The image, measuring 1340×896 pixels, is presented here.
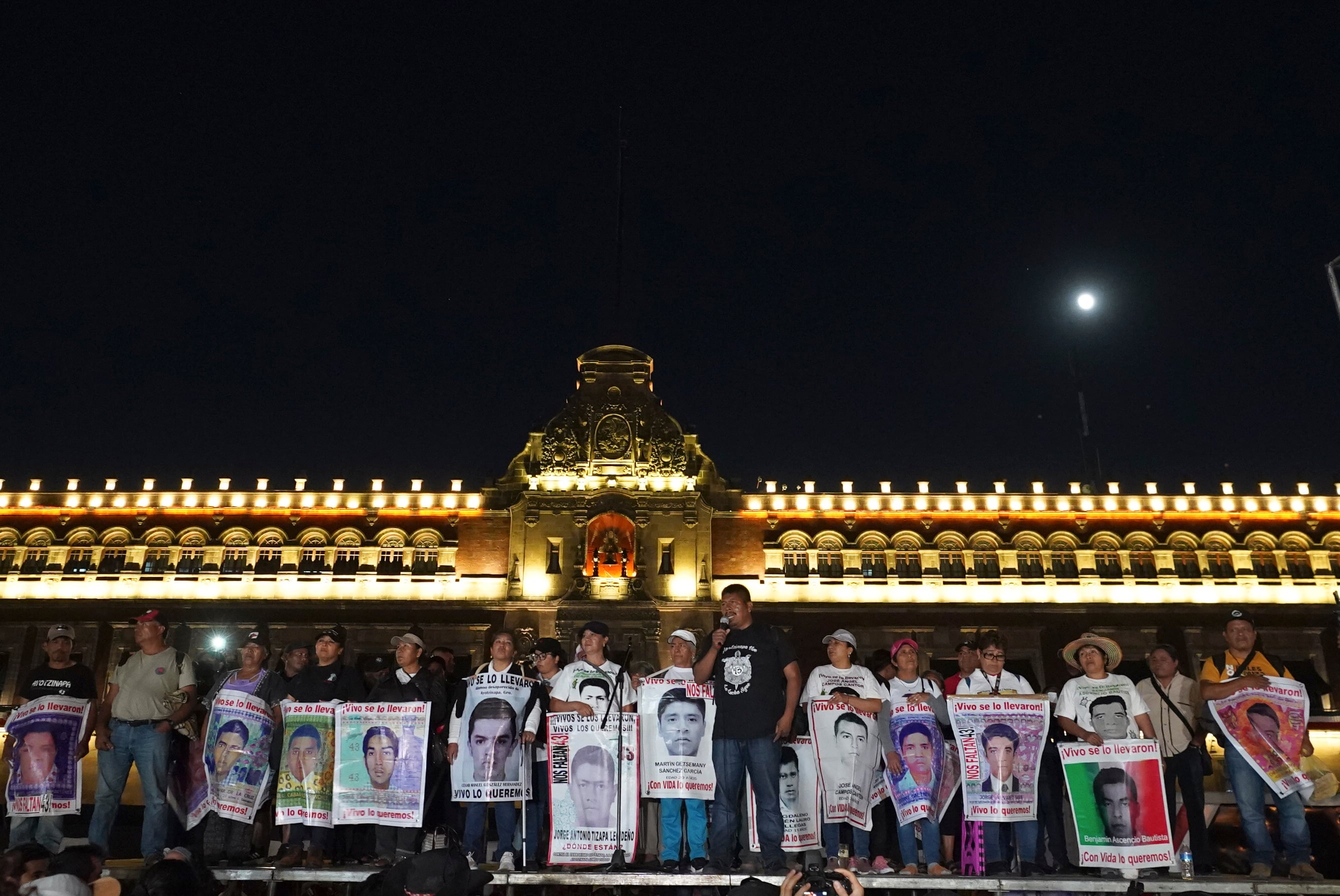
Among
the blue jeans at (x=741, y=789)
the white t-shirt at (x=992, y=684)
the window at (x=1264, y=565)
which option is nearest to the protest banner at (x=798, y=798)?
the blue jeans at (x=741, y=789)

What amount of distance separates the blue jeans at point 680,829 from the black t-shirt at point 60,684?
6.66 m

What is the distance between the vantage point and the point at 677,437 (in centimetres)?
3959

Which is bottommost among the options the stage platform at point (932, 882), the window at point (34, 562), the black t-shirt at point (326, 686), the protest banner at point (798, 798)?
the stage platform at point (932, 882)

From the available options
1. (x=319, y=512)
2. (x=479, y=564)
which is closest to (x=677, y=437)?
(x=479, y=564)

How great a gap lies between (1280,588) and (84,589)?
1778 inches

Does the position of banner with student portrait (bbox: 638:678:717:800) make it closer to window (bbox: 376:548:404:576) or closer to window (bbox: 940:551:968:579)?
window (bbox: 376:548:404:576)

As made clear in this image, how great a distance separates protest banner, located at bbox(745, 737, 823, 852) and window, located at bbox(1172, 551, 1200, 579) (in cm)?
3316

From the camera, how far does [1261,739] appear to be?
419 inches

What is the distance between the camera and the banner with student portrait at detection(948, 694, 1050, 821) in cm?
1032

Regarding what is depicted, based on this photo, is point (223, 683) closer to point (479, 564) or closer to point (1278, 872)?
point (1278, 872)

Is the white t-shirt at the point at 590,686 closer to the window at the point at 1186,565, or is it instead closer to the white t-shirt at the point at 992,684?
the white t-shirt at the point at 992,684

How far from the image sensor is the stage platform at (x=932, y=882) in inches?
358

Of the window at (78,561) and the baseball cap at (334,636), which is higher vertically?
the window at (78,561)

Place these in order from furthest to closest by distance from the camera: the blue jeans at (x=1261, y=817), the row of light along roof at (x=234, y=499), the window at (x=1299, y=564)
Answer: the row of light along roof at (x=234, y=499), the window at (x=1299, y=564), the blue jeans at (x=1261, y=817)
